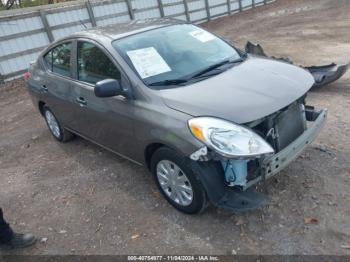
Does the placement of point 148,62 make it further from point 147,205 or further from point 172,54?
point 147,205

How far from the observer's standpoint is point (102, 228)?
372 centimetres

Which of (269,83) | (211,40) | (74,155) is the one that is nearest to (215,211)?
(269,83)

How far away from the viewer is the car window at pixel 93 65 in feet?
12.9

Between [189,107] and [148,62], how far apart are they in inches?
33.6

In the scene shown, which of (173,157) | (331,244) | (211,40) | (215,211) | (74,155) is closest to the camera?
(331,244)

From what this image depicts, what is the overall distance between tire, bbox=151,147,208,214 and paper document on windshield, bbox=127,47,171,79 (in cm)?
82

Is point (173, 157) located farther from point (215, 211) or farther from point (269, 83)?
point (269, 83)

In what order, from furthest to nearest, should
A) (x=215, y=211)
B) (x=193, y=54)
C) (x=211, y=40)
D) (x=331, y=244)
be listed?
1. (x=211, y=40)
2. (x=193, y=54)
3. (x=215, y=211)
4. (x=331, y=244)

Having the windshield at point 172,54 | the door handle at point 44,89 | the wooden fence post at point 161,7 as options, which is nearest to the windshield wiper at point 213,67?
the windshield at point 172,54

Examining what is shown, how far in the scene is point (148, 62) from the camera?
12.5 ft

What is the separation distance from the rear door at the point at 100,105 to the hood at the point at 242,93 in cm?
58

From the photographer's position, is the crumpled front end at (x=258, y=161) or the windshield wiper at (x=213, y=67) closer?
the crumpled front end at (x=258, y=161)

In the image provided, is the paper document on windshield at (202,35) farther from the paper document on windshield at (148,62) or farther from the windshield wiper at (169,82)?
the windshield wiper at (169,82)

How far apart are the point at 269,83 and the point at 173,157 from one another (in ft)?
3.80
